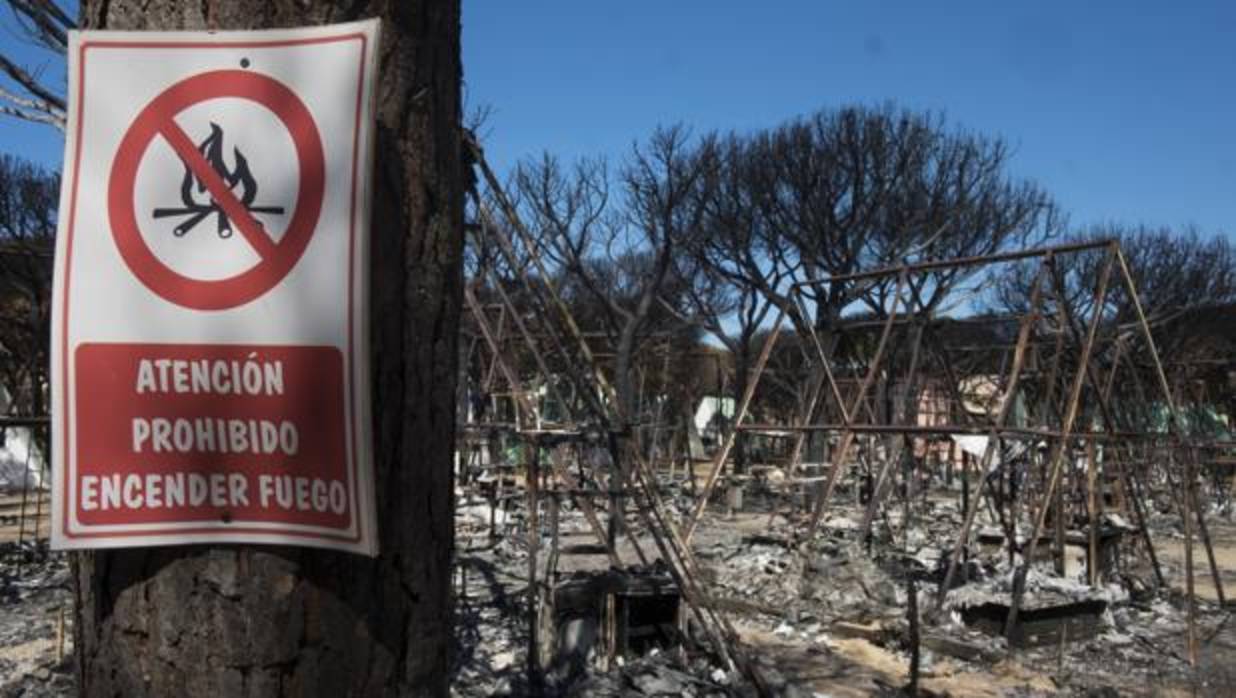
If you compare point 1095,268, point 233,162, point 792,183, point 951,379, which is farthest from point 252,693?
point 1095,268

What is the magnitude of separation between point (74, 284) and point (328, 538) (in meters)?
0.50

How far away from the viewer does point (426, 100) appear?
1683mm

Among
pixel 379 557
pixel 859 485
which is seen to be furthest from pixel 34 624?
pixel 859 485

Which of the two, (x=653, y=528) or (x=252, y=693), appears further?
(x=653, y=528)

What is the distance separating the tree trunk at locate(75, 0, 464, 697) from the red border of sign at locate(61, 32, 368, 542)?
3 centimetres

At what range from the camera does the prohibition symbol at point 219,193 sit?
154 centimetres

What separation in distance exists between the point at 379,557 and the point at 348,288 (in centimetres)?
38

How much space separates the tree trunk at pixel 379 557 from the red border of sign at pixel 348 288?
0.03 m

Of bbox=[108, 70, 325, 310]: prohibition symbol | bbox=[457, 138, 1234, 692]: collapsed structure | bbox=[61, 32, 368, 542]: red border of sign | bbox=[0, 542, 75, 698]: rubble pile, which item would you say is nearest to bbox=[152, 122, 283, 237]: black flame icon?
bbox=[108, 70, 325, 310]: prohibition symbol

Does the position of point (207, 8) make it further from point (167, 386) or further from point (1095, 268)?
point (1095, 268)

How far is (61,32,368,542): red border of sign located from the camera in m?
1.54

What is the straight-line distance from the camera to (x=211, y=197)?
156 cm

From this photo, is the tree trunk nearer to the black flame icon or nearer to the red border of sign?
the red border of sign

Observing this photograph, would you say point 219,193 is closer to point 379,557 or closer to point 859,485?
point 379,557
